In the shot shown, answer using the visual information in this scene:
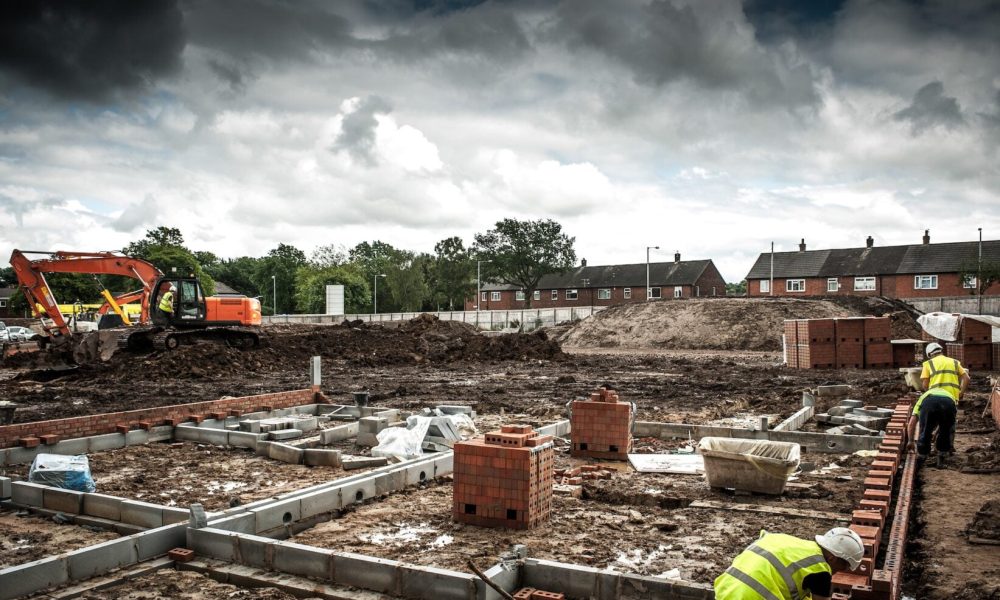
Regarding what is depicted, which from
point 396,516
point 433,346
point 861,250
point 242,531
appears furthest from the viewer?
point 861,250

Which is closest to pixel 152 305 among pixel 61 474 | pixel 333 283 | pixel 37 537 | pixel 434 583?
pixel 61 474

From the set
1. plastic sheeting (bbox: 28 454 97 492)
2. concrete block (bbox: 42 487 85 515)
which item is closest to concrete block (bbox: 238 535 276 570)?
concrete block (bbox: 42 487 85 515)

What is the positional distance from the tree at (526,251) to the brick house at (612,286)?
2.53m

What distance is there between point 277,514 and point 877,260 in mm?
58890

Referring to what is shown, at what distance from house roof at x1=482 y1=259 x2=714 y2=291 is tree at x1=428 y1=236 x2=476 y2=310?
2.14 metres

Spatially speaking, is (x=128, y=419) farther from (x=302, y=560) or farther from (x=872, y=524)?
(x=872, y=524)

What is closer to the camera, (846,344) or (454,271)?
(846,344)

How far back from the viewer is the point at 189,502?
25.0 ft

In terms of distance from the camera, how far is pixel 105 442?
34.1ft

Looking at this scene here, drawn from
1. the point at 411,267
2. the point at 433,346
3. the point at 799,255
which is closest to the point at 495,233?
the point at 411,267

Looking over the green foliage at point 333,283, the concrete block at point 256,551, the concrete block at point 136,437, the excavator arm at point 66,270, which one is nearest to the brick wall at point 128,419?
the concrete block at point 136,437

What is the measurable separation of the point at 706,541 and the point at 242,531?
3.76m

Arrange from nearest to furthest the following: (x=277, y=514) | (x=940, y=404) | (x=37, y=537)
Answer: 1. (x=37, y=537)
2. (x=277, y=514)
3. (x=940, y=404)

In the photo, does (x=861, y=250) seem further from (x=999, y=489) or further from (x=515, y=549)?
(x=515, y=549)
